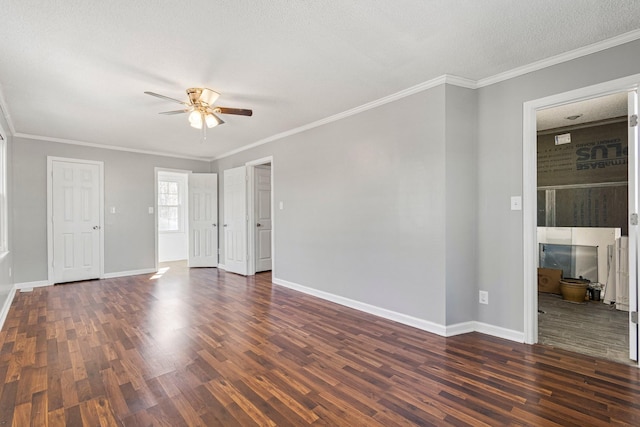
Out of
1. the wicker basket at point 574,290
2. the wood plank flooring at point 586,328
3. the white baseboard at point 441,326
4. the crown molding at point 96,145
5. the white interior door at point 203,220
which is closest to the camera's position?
the wood plank flooring at point 586,328

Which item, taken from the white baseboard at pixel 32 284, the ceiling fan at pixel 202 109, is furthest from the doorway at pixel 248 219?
the white baseboard at pixel 32 284

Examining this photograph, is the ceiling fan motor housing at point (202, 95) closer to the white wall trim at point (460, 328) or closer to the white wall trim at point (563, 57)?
the white wall trim at point (563, 57)

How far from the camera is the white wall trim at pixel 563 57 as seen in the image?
2311 millimetres

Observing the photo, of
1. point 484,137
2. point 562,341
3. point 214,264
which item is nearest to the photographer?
point 562,341

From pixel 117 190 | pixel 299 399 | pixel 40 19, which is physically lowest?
pixel 299 399

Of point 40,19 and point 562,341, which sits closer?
point 40,19

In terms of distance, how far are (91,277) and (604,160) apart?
8.40 m

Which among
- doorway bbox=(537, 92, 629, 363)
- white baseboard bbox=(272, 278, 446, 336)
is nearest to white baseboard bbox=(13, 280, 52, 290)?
white baseboard bbox=(272, 278, 446, 336)

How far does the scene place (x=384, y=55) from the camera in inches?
102

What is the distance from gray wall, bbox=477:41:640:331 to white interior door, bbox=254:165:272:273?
13.5ft

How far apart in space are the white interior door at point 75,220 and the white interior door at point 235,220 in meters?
2.24

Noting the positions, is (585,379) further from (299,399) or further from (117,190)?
(117,190)

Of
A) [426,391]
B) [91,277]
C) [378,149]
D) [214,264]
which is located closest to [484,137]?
[378,149]

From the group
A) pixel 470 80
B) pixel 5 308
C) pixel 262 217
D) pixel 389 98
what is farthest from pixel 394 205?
pixel 5 308
